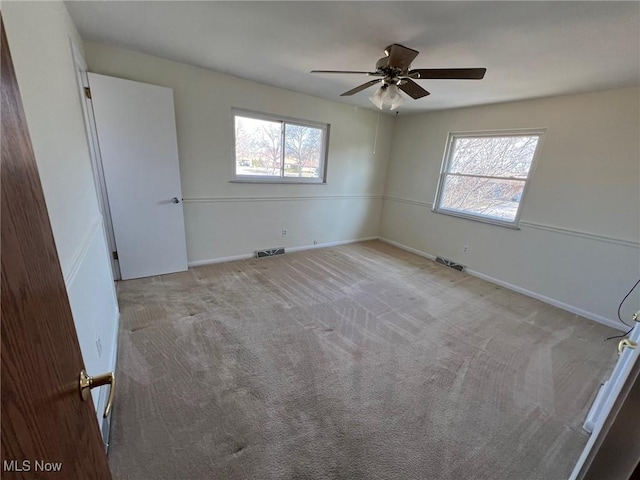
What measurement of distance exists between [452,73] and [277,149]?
2.45 metres

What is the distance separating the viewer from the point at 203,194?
331 centimetres

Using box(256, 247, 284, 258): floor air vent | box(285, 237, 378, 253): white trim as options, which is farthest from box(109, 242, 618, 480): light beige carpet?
box(285, 237, 378, 253): white trim

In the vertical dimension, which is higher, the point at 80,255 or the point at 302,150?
the point at 302,150

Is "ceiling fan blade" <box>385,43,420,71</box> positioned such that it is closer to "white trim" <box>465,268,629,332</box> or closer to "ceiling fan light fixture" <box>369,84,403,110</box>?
"ceiling fan light fixture" <box>369,84,403,110</box>

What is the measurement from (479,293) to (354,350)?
210cm

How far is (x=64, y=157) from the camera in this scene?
1352 mm

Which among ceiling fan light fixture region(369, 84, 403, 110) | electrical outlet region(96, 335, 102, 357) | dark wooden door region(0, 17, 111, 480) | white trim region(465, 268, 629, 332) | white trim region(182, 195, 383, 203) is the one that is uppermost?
ceiling fan light fixture region(369, 84, 403, 110)

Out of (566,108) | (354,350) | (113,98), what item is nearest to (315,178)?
(113,98)

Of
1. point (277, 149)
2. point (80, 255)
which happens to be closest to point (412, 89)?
point (277, 149)

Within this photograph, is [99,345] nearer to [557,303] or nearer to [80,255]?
[80,255]

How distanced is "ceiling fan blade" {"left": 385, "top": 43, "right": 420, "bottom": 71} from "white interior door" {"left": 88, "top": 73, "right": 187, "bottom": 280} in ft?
7.30

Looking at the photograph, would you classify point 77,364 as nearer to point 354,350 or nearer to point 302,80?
point 354,350

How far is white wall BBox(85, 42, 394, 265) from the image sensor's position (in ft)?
9.50

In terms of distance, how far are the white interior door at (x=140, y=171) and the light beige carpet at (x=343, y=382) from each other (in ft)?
1.13
